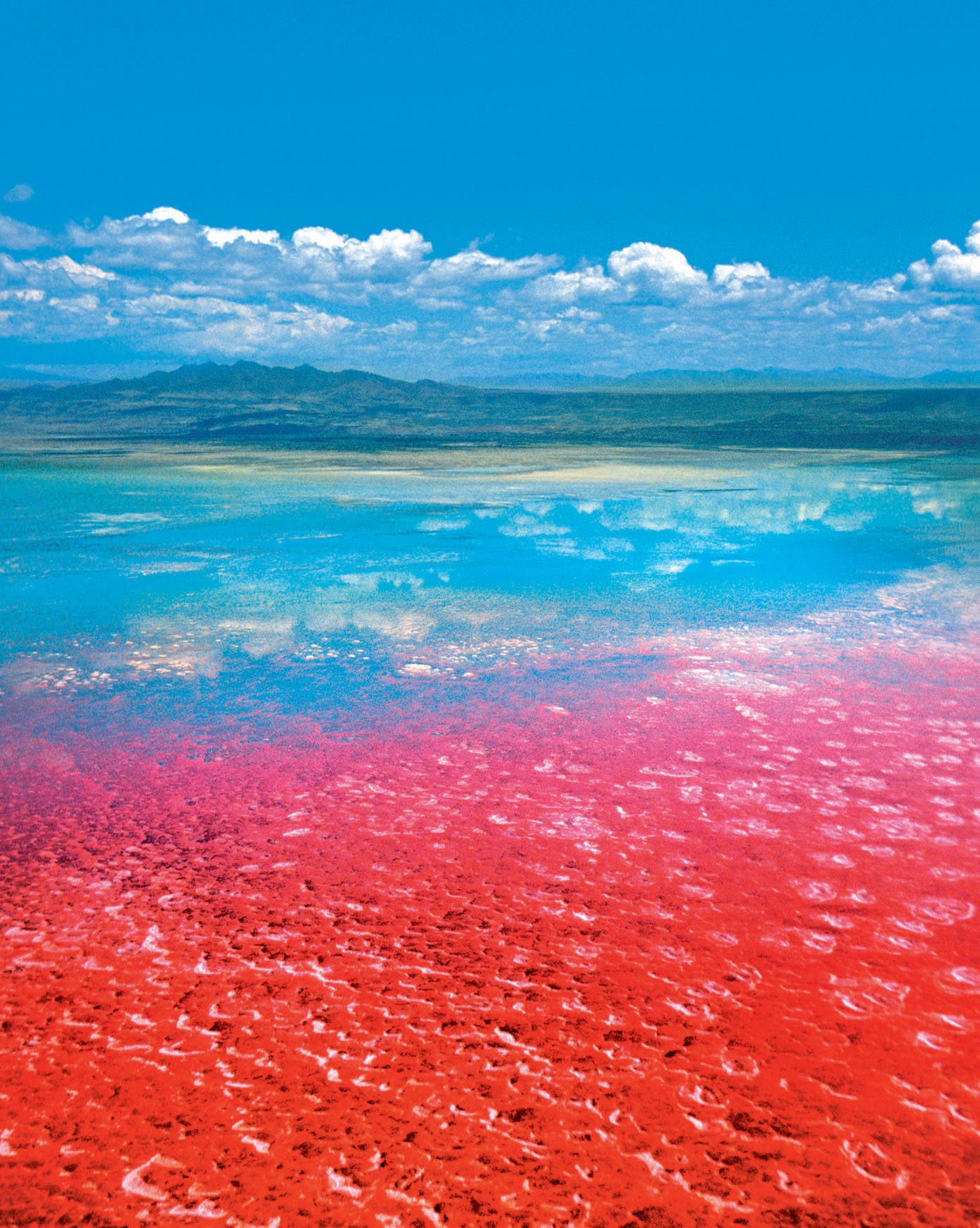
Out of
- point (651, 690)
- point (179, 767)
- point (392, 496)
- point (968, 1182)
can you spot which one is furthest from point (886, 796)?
point (392, 496)

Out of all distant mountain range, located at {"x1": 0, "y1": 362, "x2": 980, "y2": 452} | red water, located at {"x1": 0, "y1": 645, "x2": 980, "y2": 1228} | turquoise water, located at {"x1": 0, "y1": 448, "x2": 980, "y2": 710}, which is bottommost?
red water, located at {"x1": 0, "y1": 645, "x2": 980, "y2": 1228}

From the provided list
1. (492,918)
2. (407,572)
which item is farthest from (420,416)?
(492,918)

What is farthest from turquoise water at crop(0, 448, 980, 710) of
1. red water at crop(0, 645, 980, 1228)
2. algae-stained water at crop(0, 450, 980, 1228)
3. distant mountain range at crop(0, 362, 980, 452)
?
distant mountain range at crop(0, 362, 980, 452)

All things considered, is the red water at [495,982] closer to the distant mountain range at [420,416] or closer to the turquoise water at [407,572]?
the turquoise water at [407,572]

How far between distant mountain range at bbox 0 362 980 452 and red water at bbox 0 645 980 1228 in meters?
35.9

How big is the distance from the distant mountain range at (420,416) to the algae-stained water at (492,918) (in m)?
34.1

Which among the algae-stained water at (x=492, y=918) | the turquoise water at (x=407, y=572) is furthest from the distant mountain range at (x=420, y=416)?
the algae-stained water at (x=492, y=918)

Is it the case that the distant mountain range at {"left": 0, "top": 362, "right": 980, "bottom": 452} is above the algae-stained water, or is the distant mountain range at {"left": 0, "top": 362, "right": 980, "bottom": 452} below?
above

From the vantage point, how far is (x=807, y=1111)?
236cm

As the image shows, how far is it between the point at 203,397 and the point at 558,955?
116031 millimetres

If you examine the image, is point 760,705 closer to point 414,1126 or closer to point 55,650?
point 414,1126

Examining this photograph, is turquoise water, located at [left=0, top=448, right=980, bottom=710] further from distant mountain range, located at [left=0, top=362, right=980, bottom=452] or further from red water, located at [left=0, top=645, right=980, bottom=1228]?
distant mountain range, located at [left=0, top=362, right=980, bottom=452]

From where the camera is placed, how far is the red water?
218cm

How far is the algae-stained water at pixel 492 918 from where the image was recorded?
2213mm
